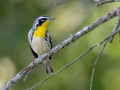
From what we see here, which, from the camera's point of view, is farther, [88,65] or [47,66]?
[88,65]

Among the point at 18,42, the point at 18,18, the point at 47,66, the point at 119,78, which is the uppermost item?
the point at 18,18

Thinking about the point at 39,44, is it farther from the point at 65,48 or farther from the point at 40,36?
the point at 65,48

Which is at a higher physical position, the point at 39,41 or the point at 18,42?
the point at 18,42

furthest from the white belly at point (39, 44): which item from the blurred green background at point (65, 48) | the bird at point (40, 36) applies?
the blurred green background at point (65, 48)

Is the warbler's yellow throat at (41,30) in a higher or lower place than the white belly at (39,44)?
higher

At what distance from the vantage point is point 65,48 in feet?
26.7

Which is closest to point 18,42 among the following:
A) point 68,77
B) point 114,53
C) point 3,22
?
point 3,22

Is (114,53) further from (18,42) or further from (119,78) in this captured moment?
(18,42)

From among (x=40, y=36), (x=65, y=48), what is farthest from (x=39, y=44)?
(x=65, y=48)

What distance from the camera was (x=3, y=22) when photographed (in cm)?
850

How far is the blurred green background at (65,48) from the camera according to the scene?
22.3 feet

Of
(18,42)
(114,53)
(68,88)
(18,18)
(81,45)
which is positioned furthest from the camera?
(18,18)

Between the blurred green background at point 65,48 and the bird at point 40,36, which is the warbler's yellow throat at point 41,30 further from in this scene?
the blurred green background at point 65,48

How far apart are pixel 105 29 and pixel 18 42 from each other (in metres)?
2.04
